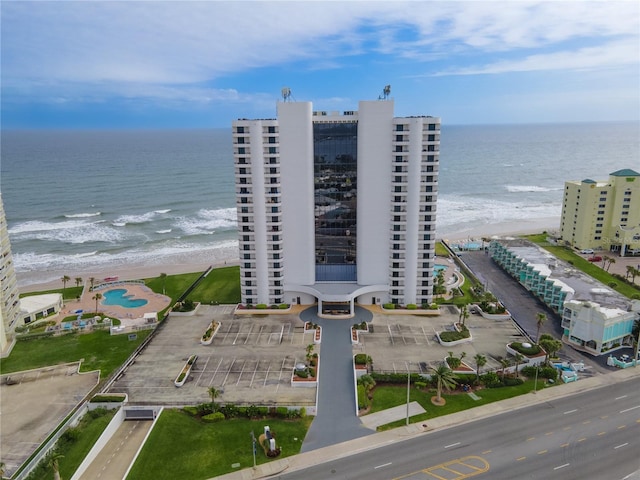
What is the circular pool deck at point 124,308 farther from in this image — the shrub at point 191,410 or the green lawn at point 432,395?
the green lawn at point 432,395

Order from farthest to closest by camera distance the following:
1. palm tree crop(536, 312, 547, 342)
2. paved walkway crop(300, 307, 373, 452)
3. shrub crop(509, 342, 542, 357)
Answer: palm tree crop(536, 312, 547, 342) < shrub crop(509, 342, 542, 357) < paved walkway crop(300, 307, 373, 452)

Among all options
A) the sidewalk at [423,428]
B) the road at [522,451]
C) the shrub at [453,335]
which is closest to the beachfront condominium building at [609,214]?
the sidewalk at [423,428]

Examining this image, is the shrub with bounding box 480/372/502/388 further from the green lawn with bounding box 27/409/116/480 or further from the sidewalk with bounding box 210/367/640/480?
the green lawn with bounding box 27/409/116/480

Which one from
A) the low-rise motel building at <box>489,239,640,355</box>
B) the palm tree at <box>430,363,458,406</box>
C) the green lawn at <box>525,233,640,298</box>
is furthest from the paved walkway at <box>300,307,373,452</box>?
the green lawn at <box>525,233,640,298</box>

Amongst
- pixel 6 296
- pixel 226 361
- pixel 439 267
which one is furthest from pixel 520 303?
pixel 6 296

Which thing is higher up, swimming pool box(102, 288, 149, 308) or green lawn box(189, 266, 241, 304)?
green lawn box(189, 266, 241, 304)

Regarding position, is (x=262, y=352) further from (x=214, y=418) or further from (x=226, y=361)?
(x=214, y=418)
